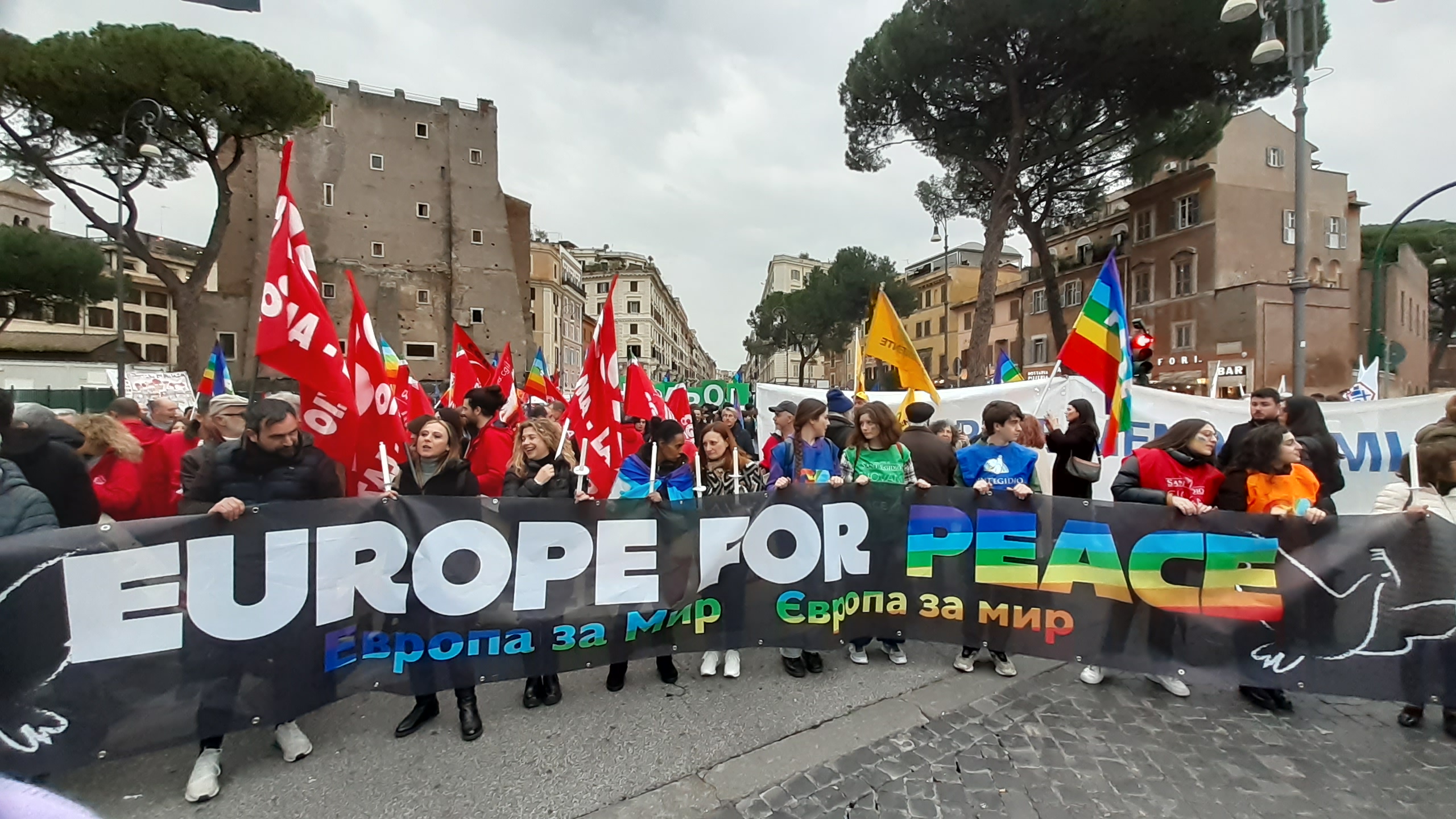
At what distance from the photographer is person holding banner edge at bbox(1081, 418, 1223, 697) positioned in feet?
12.9

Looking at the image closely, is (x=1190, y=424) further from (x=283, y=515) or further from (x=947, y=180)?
(x=947, y=180)

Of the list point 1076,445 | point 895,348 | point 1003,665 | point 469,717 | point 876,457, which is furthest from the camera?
point 895,348

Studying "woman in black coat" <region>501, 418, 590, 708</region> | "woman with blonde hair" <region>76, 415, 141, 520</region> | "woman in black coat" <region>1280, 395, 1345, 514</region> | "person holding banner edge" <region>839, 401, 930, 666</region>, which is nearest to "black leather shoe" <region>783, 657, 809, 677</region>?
"person holding banner edge" <region>839, 401, 930, 666</region>

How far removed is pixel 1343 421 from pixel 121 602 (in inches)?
365

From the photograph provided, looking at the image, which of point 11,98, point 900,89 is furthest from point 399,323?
point 900,89

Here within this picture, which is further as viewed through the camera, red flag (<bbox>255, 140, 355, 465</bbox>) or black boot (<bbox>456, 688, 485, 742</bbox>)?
red flag (<bbox>255, 140, 355, 465</bbox>)

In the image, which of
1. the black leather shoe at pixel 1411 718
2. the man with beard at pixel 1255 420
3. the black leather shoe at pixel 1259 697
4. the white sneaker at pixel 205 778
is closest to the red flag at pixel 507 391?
the white sneaker at pixel 205 778

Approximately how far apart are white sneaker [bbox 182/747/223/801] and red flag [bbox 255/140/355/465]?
1493mm

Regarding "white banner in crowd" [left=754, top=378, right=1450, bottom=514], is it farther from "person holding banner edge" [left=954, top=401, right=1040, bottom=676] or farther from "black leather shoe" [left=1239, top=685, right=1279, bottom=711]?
"black leather shoe" [left=1239, top=685, right=1279, bottom=711]

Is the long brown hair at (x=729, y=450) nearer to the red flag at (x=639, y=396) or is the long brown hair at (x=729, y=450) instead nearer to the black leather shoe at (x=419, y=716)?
the black leather shoe at (x=419, y=716)

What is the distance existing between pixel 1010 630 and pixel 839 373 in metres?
81.8

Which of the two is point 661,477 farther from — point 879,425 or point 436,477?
point 879,425

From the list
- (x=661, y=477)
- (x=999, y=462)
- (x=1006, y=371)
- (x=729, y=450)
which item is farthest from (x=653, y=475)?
(x=1006, y=371)

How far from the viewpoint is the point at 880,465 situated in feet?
14.4
